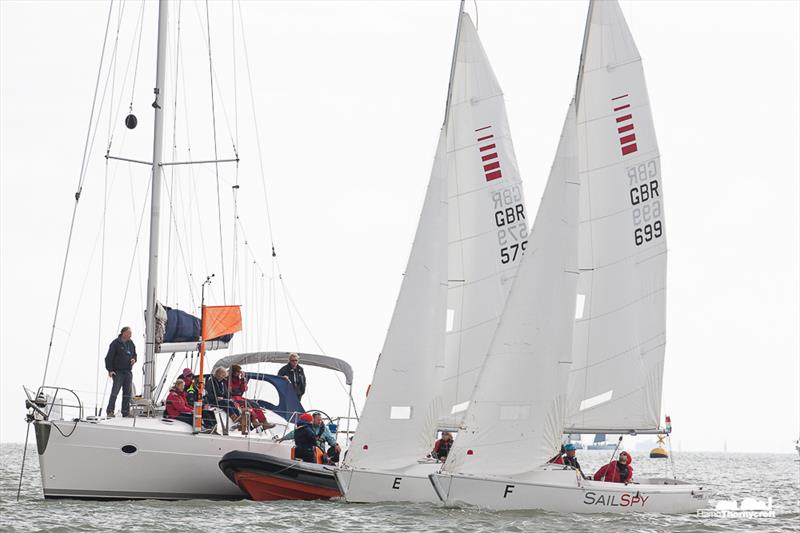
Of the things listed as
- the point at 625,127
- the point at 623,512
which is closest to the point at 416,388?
the point at 623,512

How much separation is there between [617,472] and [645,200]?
5515 mm

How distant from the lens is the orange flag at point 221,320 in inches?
1118

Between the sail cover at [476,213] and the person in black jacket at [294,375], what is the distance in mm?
3645

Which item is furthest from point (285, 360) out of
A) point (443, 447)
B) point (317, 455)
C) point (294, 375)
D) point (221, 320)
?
point (443, 447)

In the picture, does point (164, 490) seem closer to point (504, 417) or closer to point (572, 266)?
point (504, 417)

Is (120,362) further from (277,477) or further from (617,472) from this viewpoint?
(617,472)

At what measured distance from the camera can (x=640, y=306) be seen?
26516 millimetres

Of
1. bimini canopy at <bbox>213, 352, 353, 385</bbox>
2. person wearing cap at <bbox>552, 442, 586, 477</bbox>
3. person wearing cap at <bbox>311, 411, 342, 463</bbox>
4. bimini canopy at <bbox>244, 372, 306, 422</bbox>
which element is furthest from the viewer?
bimini canopy at <bbox>213, 352, 353, 385</bbox>

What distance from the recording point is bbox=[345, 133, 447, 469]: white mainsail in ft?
81.2

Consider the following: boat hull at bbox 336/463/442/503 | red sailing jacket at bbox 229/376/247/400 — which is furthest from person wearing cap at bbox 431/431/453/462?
red sailing jacket at bbox 229/376/247/400

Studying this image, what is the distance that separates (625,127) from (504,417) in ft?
22.2

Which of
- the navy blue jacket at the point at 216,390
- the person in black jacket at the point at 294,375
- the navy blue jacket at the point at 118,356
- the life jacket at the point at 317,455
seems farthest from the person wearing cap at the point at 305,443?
the navy blue jacket at the point at 118,356

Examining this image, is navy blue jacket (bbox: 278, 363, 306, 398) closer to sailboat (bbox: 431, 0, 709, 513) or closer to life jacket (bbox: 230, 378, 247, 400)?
life jacket (bbox: 230, 378, 247, 400)

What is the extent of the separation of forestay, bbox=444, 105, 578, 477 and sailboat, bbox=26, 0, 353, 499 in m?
5.34
